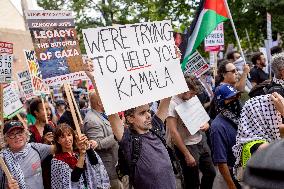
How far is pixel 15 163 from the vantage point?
4324 millimetres

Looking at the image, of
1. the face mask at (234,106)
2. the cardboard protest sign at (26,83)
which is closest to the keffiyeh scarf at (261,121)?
the face mask at (234,106)

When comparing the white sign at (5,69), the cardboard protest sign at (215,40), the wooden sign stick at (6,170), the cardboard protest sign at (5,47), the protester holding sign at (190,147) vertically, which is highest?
the cardboard protest sign at (5,47)

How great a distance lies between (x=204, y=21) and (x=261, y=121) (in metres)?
3.50

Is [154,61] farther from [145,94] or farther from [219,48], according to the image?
[219,48]

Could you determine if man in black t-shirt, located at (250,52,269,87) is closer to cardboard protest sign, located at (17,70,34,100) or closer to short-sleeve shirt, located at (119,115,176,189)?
cardboard protest sign, located at (17,70,34,100)

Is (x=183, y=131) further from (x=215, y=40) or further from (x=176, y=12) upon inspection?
(x=176, y=12)

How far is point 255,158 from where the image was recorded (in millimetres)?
926

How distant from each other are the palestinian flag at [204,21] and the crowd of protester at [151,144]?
55cm

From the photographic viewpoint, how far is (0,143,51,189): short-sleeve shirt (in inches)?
171

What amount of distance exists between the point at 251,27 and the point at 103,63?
21.2m

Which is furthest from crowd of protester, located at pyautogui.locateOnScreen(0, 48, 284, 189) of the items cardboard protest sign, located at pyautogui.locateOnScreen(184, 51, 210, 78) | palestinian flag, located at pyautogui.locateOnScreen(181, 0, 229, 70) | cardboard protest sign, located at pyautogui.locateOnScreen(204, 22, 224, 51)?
cardboard protest sign, located at pyautogui.locateOnScreen(204, 22, 224, 51)

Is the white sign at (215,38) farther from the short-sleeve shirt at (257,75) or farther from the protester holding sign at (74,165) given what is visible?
the protester holding sign at (74,165)

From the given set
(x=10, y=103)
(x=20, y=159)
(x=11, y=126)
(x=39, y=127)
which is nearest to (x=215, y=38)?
(x=10, y=103)

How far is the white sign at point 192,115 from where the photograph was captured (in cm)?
575
